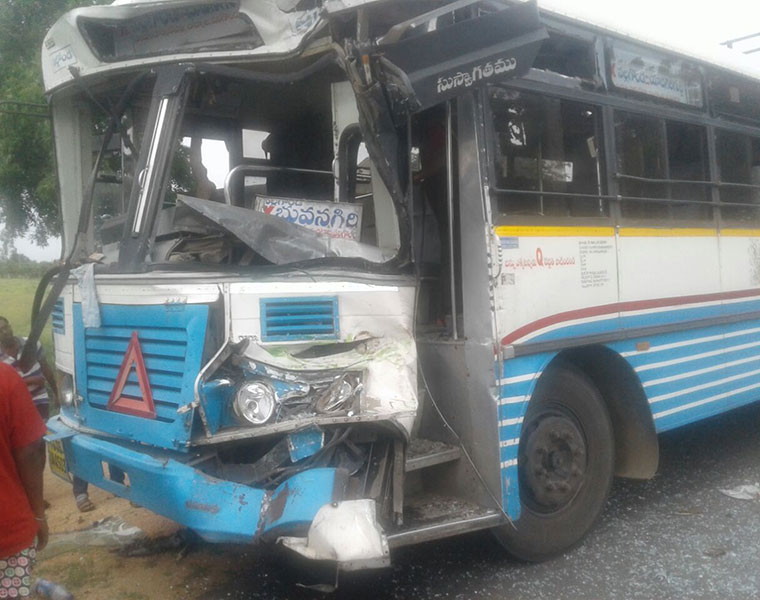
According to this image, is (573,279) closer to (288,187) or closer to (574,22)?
(574,22)

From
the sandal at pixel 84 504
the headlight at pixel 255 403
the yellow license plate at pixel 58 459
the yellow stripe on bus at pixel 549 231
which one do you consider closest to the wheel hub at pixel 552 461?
the yellow stripe on bus at pixel 549 231

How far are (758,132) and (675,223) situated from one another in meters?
1.76

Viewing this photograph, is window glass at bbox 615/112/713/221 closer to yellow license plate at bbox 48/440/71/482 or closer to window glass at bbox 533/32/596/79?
window glass at bbox 533/32/596/79

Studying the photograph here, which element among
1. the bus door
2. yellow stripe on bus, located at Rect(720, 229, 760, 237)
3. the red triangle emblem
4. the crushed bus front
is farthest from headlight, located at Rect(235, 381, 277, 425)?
yellow stripe on bus, located at Rect(720, 229, 760, 237)

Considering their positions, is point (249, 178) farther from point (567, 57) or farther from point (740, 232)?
point (740, 232)

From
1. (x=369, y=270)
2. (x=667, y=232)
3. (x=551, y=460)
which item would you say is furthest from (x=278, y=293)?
(x=667, y=232)

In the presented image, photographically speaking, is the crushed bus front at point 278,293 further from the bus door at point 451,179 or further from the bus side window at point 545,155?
the bus side window at point 545,155

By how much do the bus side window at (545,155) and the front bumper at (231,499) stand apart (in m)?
1.85

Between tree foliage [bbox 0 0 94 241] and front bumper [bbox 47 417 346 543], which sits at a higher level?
tree foliage [bbox 0 0 94 241]

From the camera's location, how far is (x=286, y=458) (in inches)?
137

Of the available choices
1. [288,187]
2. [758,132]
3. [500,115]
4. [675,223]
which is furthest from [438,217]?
[758,132]

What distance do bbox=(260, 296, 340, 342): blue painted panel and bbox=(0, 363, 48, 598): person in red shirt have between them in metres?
1.06

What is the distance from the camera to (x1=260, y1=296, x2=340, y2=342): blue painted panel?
12.0 ft

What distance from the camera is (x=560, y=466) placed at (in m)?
4.68
